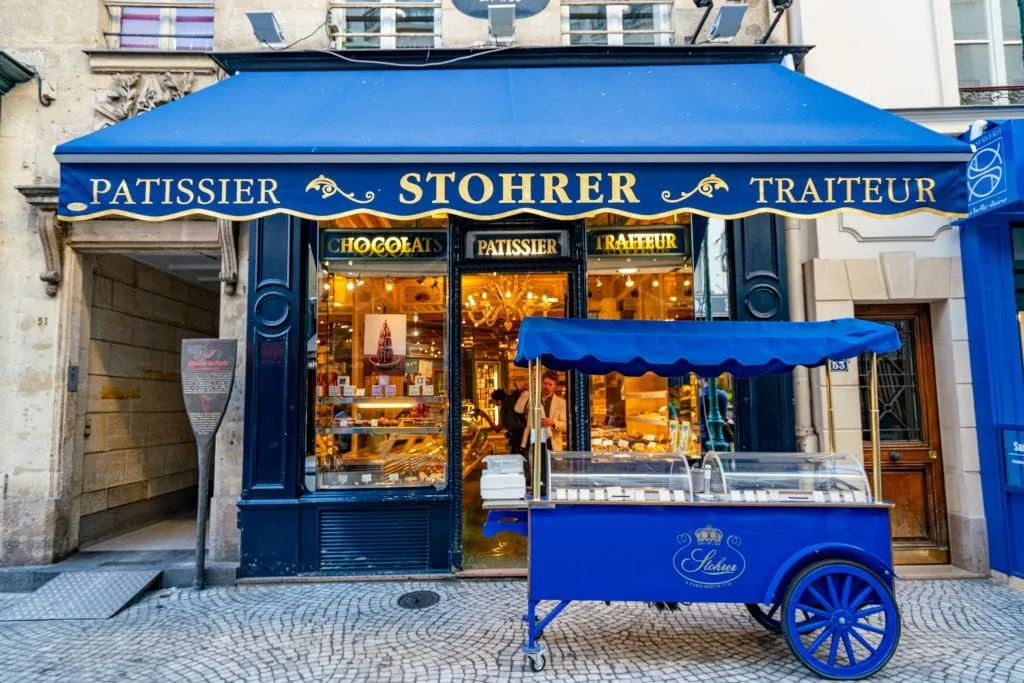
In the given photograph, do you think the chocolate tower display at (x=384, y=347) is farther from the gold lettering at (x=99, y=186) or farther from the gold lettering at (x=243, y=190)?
the gold lettering at (x=99, y=186)

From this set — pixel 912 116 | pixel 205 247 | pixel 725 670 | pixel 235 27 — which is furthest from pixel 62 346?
pixel 912 116

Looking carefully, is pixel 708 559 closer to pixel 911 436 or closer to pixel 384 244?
pixel 911 436

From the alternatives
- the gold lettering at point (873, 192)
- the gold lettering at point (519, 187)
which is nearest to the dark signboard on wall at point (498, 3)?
the gold lettering at point (519, 187)

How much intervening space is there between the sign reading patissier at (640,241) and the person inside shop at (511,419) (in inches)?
100

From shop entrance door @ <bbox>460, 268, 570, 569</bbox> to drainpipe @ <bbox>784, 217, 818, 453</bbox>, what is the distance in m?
2.42

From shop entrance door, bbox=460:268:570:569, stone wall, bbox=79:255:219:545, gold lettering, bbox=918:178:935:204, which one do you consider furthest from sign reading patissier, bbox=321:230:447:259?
gold lettering, bbox=918:178:935:204

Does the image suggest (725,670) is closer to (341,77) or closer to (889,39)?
(341,77)

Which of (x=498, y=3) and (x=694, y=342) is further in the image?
(x=498, y=3)

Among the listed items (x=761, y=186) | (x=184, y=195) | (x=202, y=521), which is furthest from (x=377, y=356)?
(x=761, y=186)

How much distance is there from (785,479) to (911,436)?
3.14 metres

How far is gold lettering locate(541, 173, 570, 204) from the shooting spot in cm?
420

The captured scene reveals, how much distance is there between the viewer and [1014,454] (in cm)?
543

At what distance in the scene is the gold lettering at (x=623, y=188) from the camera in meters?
4.19

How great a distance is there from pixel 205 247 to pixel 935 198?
22.3ft
